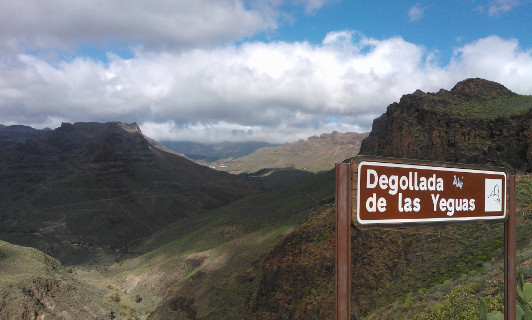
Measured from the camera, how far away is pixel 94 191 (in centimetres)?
9844

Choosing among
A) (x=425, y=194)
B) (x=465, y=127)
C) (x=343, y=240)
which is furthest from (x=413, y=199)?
(x=465, y=127)

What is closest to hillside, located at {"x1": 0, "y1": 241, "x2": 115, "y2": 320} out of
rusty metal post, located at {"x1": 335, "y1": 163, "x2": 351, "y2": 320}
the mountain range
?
the mountain range

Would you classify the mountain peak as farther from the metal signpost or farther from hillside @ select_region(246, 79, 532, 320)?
the metal signpost

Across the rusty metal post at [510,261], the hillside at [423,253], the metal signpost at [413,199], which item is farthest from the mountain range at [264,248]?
the metal signpost at [413,199]

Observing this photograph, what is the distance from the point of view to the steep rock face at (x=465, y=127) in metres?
21.7

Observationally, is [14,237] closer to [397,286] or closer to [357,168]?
[397,286]

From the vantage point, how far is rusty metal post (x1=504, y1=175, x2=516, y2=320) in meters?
4.79

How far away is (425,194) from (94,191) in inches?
4260

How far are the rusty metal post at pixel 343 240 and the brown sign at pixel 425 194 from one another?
111 mm

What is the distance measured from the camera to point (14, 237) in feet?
221

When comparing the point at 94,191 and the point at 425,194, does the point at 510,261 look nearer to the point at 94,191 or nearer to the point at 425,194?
the point at 425,194

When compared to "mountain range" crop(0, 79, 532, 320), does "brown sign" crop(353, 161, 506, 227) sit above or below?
above

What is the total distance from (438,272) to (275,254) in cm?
1028

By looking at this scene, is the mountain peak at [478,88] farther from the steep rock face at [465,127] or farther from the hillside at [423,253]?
the hillside at [423,253]
